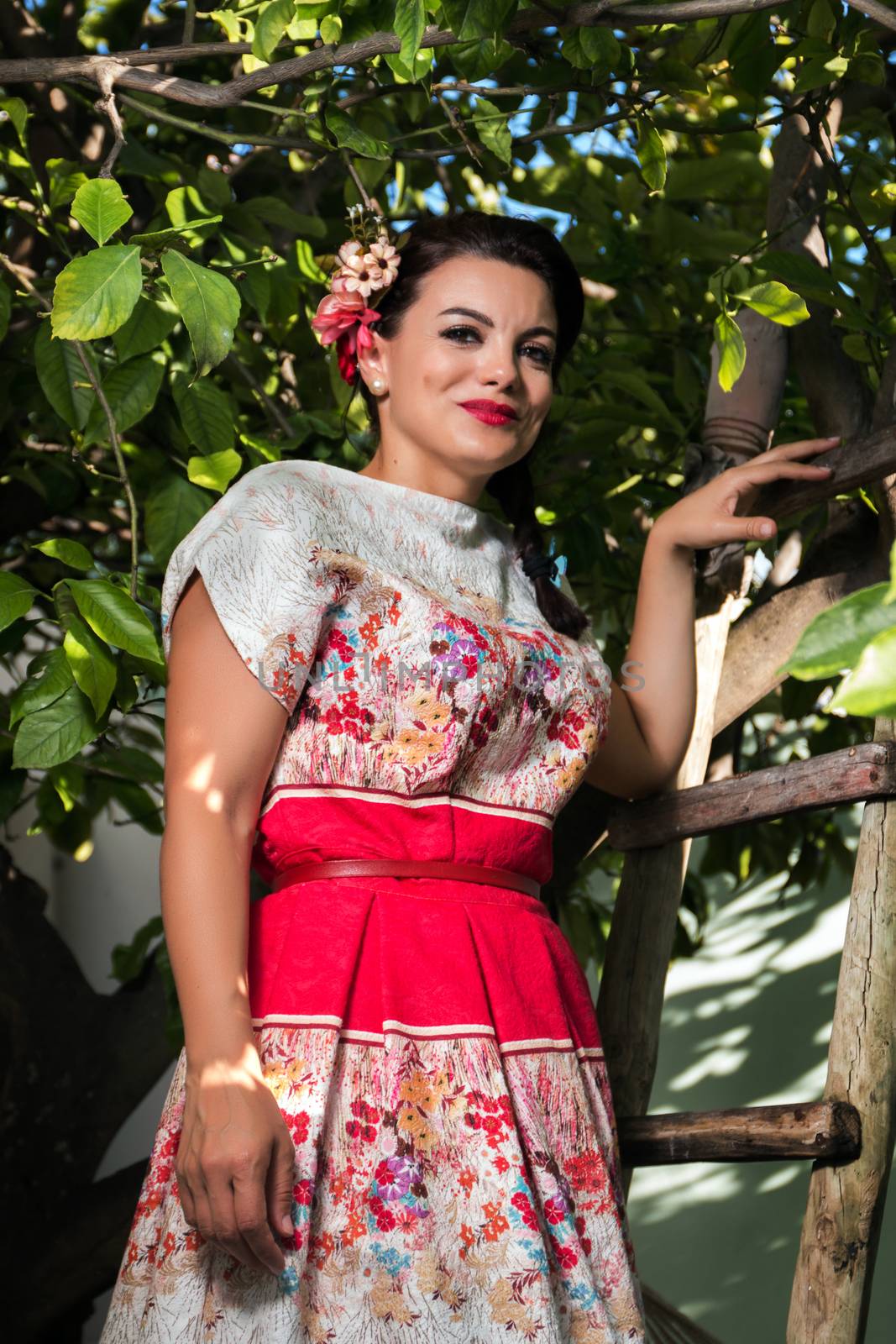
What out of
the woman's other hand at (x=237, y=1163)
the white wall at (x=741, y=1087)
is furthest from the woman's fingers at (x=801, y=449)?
the white wall at (x=741, y=1087)

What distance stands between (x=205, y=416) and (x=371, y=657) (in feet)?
1.56

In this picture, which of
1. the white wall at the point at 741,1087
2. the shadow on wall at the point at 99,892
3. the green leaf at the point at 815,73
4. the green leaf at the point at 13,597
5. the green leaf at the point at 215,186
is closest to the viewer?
the green leaf at the point at 13,597

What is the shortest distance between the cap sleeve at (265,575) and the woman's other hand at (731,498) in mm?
412

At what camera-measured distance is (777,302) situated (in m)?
1.38

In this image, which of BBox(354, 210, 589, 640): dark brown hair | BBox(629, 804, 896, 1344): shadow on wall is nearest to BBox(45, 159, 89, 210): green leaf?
BBox(354, 210, 589, 640): dark brown hair

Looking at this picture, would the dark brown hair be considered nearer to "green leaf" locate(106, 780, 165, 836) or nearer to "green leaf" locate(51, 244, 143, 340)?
"green leaf" locate(51, 244, 143, 340)

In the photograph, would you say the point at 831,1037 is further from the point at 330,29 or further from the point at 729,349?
the point at 330,29

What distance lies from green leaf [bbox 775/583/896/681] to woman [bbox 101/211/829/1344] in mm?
708

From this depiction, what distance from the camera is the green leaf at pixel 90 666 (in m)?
1.29

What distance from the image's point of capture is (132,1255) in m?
1.17

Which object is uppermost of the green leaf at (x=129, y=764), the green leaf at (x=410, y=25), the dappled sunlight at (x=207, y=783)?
the green leaf at (x=410, y=25)

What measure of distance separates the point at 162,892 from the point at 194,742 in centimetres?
12

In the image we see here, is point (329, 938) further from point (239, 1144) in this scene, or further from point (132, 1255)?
point (132, 1255)

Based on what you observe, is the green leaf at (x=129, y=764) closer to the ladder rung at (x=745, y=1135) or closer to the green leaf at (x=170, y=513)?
the green leaf at (x=170, y=513)
